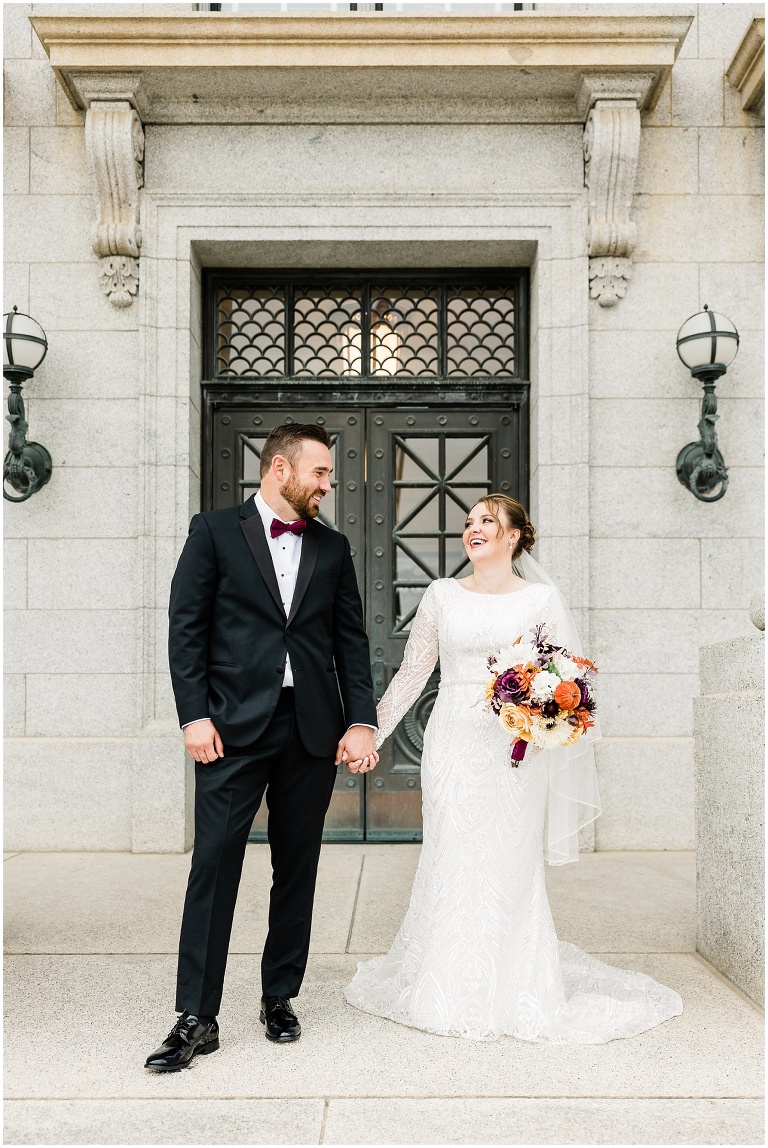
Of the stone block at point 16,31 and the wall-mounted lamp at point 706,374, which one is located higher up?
the stone block at point 16,31

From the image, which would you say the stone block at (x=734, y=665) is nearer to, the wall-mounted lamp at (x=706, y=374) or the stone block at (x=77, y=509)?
the wall-mounted lamp at (x=706, y=374)

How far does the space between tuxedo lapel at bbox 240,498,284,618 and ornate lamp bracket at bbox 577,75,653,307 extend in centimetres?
442

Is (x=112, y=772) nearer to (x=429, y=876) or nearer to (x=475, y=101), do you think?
(x=429, y=876)

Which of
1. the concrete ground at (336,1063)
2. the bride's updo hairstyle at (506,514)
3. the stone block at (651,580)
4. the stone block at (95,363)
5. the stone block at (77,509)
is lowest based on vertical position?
the concrete ground at (336,1063)

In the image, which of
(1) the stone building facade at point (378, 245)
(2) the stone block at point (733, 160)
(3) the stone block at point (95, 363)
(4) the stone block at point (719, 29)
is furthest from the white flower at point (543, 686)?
(4) the stone block at point (719, 29)

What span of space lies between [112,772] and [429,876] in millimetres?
3787

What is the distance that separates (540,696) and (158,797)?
4.19m

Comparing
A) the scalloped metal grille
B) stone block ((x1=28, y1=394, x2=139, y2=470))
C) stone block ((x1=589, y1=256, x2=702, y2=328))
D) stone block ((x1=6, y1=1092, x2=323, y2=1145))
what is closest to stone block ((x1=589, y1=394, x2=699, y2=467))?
stone block ((x1=589, y1=256, x2=702, y2=328))

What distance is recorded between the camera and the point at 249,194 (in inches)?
297

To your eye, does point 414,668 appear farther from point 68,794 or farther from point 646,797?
point 68,794

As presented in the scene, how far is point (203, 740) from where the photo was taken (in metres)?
3.87

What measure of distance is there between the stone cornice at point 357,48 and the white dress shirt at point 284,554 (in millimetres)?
4487

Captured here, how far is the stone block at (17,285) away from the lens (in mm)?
7551

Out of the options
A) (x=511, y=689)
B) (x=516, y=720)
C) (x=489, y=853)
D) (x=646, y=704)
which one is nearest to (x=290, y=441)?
(x=511, y=689)
